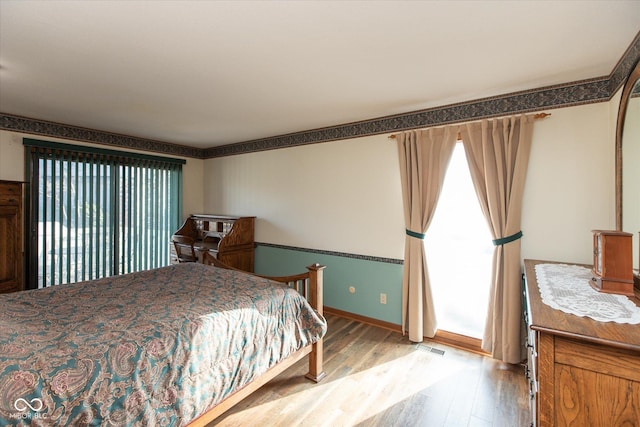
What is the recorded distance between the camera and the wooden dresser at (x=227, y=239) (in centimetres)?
410

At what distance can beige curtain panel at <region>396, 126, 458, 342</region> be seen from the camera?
2.91 metres

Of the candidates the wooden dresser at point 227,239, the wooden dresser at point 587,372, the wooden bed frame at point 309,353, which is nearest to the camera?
the wooden dresser at point 587,372

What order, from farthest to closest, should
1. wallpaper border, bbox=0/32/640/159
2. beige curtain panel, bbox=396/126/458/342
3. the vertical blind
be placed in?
the vertical blind < beige curtain panel, bbox=396/126/458/342 < wallpaper border, bbox=0/32/640/159

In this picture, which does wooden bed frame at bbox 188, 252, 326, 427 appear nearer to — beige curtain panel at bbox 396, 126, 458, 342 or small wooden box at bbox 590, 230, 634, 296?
beige curtain panel at bbox 396, 126, 458, 342

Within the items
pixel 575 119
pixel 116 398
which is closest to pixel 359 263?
pixel 575 119

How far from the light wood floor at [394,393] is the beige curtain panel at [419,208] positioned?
0.97ft

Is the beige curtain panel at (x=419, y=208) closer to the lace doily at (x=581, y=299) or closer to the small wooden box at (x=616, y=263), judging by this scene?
the lace doily at (x=581, y=299)

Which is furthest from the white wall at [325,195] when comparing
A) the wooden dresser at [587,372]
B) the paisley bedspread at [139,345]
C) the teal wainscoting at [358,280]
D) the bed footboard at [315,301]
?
the wooden dresser at [587,372]

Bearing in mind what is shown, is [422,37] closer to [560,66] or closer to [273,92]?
[560,66]

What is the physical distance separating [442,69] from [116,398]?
2677mm

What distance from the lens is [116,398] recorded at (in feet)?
4.09

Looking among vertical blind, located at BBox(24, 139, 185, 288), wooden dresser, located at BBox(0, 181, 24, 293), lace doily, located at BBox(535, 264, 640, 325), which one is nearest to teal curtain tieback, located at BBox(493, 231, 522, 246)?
lace doily, located at BBox(535, 264, 640, 325)

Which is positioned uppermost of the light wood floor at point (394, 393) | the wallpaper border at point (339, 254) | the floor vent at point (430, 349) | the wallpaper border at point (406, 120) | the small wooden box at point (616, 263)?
the wallpaper border at point (406, 120)

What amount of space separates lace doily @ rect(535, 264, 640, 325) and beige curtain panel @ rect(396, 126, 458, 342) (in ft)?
3.77
